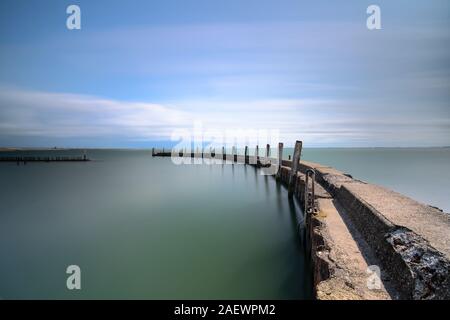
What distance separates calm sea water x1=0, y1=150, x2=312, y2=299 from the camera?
25.3 ft

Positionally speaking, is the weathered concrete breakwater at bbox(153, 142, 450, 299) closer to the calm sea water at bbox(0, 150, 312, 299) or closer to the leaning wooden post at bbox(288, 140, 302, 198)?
the calm sea water at bbox(0, 150, 312, 299)

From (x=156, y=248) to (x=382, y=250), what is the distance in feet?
25.1

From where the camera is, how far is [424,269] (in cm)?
395

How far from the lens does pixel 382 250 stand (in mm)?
5270

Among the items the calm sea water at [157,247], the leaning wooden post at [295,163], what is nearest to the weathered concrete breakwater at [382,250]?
the calm sea water at [157,247]

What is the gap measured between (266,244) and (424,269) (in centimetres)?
722

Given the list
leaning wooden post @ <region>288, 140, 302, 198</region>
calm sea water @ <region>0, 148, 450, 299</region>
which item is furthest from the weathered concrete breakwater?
leaning wooden post @ <region>288, 140, 302, 198</region>

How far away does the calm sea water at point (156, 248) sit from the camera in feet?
25.3

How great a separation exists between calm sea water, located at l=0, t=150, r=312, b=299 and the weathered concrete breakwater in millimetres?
1816

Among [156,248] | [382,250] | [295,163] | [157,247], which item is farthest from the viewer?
[295,163]

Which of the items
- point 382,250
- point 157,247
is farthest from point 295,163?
point 382,250

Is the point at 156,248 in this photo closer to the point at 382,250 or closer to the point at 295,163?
the point at 382,250
